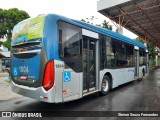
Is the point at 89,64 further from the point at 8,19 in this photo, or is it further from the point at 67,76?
the point at 8,19

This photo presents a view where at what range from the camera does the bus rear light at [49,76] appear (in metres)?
4.75

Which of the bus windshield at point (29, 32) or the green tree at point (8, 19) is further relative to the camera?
the green tree at point (8, 19)

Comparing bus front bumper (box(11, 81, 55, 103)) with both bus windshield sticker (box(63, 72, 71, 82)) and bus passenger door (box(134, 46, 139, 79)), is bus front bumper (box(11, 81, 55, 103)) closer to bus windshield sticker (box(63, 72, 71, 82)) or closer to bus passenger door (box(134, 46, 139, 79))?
bus windshield sticker (box(63, 72, 71, 82))

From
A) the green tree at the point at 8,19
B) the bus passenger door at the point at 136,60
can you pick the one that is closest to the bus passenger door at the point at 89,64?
the bus passenger door at the point at 136,60

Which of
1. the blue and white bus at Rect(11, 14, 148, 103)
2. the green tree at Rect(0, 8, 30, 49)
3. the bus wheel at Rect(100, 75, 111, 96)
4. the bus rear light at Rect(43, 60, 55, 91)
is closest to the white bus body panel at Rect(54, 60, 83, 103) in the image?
the blue and white bus at Rect(11, 14, 148, 103)

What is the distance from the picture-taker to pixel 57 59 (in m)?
A: 4.93

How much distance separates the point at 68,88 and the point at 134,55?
25.8ft

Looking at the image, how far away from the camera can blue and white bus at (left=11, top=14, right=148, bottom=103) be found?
484 centimetres

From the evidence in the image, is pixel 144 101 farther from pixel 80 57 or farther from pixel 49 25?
pixel 49 25

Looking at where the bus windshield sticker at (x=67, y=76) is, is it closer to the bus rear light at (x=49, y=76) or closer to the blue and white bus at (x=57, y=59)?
the blue and white bus at (x=57, y=59)

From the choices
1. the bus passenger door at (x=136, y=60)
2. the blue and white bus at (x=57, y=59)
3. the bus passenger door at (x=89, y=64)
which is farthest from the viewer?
the bus passenger door at (x=136, y=60)

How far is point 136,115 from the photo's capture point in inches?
203

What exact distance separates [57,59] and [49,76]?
58cm

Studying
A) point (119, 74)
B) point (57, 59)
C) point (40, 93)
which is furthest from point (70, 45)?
point (119, 74)
